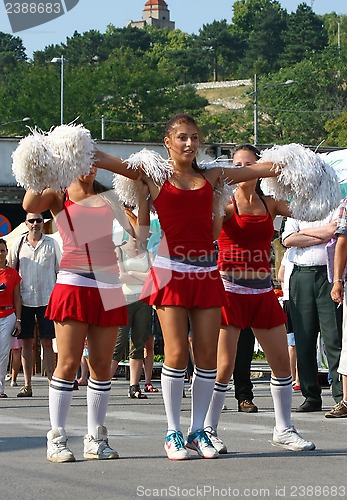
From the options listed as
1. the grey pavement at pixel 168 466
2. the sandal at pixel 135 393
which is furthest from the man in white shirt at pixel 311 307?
the sandal at pixel 135 393

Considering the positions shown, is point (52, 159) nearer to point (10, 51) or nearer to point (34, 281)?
point (34, 281)

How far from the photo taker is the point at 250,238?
27.5ft

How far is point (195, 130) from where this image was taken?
7.68m

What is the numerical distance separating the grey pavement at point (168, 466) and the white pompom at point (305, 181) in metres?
1.59

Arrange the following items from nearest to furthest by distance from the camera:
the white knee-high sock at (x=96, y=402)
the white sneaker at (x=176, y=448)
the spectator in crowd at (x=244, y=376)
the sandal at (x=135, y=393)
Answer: the white sneaker at (x=176, y=448) → the white knee-high sock at (x=96, y=402) → the spectator in crowd at (x=244, y=376) → the sandal at (x=135, y=393)

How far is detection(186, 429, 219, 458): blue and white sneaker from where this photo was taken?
7508 millimetres

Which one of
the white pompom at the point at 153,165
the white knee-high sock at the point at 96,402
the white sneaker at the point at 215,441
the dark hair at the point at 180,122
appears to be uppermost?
the dark hair at the point at 180,122

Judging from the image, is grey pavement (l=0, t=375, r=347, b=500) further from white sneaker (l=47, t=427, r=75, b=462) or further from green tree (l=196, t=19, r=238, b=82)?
green tree (l=196, t=19, r=238, b=82)

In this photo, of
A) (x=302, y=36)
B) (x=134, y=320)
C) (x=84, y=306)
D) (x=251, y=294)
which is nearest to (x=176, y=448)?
(x=84, y=306)

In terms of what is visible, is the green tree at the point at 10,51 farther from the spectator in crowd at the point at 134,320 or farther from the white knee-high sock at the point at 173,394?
the white knee-high sock at the point at 173,394

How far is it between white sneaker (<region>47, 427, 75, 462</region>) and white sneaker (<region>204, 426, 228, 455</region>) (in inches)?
36.7

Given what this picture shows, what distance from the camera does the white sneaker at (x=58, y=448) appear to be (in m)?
7.42

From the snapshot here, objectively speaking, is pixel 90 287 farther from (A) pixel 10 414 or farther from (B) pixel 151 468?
(A) pixel 10 414

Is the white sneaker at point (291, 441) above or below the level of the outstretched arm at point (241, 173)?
below
